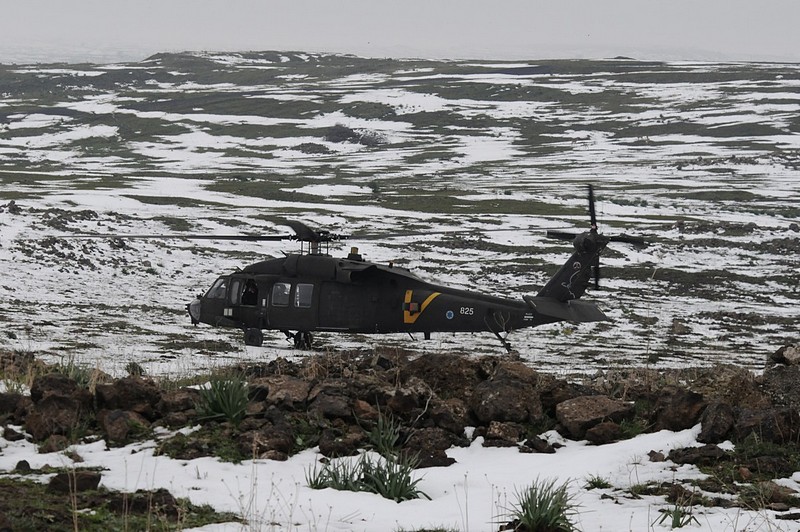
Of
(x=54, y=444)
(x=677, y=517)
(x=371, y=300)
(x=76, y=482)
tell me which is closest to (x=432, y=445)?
(x=677, y=517)

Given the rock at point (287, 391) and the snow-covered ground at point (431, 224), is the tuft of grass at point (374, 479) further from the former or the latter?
the rock at point (287, 391)

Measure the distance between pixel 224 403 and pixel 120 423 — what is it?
0.87 metres

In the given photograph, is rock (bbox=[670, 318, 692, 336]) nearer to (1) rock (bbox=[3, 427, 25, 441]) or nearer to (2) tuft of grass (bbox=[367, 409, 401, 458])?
(2) tuft of grass (bbox=[367, 409, 401, 458])

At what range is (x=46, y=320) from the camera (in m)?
21.4

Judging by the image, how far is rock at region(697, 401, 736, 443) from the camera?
311 inches

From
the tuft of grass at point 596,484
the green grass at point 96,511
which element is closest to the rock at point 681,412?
the tuft of grass at point 596,484

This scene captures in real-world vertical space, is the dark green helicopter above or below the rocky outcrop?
below

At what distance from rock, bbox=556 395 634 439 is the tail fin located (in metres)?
9.93

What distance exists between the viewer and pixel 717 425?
311 inches

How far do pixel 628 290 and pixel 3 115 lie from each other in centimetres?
10375

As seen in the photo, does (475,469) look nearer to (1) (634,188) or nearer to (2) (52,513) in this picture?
(2) (52,513)

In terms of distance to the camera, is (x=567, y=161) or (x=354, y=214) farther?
(x=567, y=161)

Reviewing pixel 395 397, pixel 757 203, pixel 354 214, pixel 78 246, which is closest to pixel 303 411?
pixel 395 397

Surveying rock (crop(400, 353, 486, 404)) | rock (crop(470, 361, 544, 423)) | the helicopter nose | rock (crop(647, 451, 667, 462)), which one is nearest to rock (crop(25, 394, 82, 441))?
rock (crop(400, 353, 486, 404))
